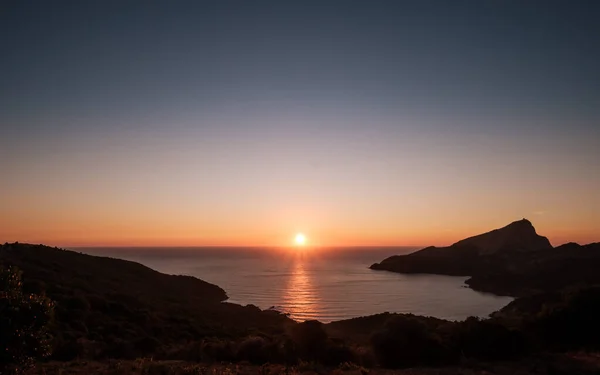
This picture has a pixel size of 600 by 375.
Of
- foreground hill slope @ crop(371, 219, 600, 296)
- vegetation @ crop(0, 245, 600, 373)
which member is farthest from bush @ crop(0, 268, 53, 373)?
foreground hill slope @ crop(371, 219, 600, 296)

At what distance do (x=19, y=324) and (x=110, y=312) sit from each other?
1288 inches

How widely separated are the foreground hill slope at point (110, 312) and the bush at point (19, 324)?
39.8ft

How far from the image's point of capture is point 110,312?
44406 mm

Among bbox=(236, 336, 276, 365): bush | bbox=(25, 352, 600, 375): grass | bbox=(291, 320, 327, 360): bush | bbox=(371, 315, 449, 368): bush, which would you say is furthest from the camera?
bbox=(291, 320, 327, 360): bush

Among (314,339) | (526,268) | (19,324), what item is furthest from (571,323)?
(526,268)

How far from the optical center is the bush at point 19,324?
14078 millimetres

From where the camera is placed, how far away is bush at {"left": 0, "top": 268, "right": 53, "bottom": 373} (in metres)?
14.1

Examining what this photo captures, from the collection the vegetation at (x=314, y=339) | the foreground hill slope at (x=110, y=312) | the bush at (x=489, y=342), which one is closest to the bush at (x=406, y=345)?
the vegetation at (x=314, y=339)

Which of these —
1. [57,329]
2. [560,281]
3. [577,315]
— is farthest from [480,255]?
[57,329]

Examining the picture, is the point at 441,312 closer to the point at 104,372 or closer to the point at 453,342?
the point at 453,342

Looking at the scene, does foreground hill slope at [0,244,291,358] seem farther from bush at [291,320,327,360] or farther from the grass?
bush at [291,320,327,360]

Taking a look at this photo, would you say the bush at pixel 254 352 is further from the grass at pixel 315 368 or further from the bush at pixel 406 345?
the bush at pixel 406 345

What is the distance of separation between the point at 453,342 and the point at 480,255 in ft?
614

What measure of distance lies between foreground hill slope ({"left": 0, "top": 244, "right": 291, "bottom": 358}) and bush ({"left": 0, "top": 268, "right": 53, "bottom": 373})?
12.1m
